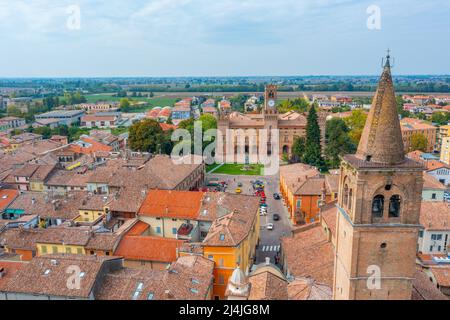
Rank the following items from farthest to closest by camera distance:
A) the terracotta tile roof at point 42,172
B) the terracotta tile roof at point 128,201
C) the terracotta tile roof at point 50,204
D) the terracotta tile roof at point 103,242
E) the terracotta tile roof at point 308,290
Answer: the terracotta tile roof at point 42,172
the terracotta tile roof at point 50,204
the terracotta tile roof at point 128,201
the terracotta tile roof at point 103,242
the terracotta tile roof at point 308,290

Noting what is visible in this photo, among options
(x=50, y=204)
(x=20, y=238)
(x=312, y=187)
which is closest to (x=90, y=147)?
(x=50, y=204)

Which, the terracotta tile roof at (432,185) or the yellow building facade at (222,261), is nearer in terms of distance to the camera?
the yellow building facade at (222,261)

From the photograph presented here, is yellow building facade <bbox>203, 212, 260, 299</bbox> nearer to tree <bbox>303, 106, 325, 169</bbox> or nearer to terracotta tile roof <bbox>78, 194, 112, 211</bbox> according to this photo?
terracotta tile roof <bbox>78, 194, 112, 211</bbox>

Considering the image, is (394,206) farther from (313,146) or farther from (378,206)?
(313,146)

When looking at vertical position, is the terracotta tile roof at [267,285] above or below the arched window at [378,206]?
below

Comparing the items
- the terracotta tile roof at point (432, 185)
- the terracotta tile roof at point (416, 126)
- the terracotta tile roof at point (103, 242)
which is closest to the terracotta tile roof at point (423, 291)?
the terracotta tile roof at point (103, 242)

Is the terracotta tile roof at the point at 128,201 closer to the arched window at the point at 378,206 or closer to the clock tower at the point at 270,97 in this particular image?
the arched window at the point at 378,206

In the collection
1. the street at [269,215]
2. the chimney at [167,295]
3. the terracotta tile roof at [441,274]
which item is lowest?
the street at [269,215]
